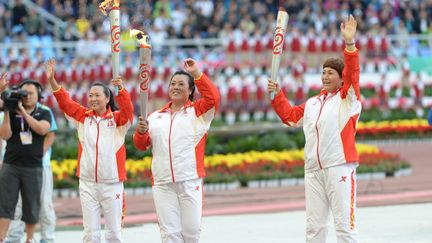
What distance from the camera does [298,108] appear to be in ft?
38.2

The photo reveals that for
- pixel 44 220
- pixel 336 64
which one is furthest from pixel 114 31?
pixel 44 220

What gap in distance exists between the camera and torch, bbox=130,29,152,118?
1155cm

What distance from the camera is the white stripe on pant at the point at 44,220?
1433 centimetres

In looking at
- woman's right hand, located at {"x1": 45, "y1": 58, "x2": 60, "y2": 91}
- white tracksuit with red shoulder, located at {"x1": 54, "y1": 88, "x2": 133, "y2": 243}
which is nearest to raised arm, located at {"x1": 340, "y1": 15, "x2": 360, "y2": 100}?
white tracksuit with red shoulder, located at {"x1": 54, "y1": 88, "x2": 133, "y2": 243}

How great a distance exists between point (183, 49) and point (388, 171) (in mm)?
10632

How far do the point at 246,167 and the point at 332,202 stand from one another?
36.6 ft

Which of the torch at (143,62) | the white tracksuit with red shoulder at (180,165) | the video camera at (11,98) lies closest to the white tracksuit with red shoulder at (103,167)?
the torch at (143,62)

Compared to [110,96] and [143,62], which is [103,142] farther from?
[143,62]

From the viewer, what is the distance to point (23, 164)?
13641 millimetres

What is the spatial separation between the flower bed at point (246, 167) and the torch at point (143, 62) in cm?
948

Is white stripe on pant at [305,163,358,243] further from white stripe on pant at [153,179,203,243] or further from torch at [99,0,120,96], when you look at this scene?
torch at [99,0,120,96]

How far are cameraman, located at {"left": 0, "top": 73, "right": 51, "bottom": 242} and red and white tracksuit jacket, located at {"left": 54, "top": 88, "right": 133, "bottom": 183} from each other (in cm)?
135

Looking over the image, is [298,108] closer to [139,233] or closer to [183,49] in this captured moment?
[139,233]

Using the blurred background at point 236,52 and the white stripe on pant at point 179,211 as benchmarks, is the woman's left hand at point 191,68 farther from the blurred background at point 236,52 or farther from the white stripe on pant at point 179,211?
the blurred background at point 236,52
